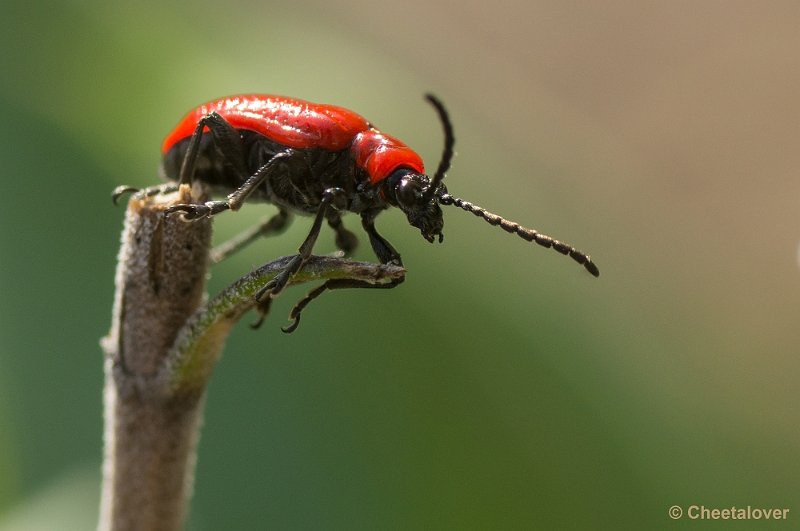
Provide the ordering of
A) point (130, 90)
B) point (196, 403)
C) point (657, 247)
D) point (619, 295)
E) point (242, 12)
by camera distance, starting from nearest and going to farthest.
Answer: point (196, 403) → point (130, 90) → point (619, 295) → point (242, 12) → point (657, 247)

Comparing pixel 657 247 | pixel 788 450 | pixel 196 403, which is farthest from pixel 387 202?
pixel 657 247

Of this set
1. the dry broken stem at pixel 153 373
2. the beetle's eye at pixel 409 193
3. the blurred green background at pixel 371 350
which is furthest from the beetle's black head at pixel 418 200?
the dry broken stem at pixel 153 373

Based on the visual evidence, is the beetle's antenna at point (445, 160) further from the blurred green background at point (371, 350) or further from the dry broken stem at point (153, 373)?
the dry broken stem at point (153, 373)

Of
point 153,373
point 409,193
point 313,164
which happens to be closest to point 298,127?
point 313,164

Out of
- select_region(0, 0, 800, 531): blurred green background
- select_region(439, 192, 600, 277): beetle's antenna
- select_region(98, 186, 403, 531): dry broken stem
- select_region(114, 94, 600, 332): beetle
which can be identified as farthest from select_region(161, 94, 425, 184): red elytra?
select_region(98, 186, 403, 531): dry broken stem

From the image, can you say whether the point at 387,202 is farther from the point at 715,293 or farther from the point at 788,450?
the point at 715,293

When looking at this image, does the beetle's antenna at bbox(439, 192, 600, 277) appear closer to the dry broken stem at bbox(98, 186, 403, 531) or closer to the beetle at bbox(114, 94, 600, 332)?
the beetle at bbox(114, 94, 600, 332)
